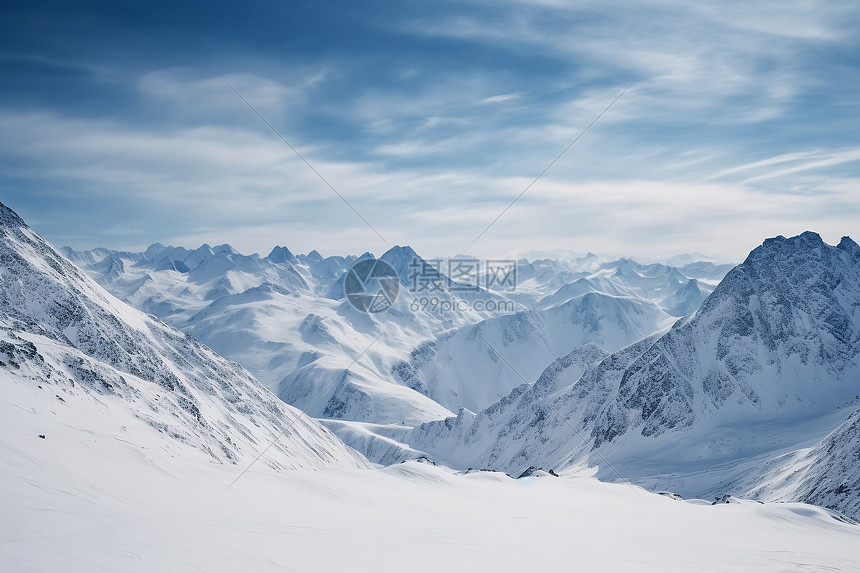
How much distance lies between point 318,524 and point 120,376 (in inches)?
3110

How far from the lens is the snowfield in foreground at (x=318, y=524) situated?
65.6 feet

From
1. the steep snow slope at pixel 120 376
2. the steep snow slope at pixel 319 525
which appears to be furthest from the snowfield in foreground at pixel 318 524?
the steep snow slope at pixel 120 376

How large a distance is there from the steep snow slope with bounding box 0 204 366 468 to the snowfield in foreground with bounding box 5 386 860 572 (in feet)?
39.0

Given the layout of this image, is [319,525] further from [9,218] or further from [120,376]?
[9,218]

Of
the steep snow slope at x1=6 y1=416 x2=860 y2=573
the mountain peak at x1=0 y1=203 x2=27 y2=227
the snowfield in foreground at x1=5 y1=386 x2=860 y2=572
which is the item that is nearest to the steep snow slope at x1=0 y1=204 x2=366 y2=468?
the mountain peak at x1=0 y1=203 x2=27 y2=227

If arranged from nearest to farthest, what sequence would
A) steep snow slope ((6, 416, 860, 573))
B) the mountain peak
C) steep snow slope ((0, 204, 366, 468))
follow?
steep snow slope ((6, 416, 860, 573))
steep snow slope ((0, 204, 366, 468))
the mountain peak

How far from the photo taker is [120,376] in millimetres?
92812

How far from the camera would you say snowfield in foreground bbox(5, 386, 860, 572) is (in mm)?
19984

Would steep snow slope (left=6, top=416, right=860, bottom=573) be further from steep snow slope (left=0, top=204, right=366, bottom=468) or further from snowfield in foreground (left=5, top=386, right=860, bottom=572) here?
steep snow slope (left=0, top=204, right=366, bottom=468)

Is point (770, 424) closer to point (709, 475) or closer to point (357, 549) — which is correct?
point (709, 475)

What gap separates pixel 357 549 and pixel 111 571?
10.7 m

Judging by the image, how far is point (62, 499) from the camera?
25000mm

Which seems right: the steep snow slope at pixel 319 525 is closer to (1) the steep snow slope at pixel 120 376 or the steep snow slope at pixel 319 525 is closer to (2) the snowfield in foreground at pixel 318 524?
(2) the snowfield in foreground at pixel 318 524

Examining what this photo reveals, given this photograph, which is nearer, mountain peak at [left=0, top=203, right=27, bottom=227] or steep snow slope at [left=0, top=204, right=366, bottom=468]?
steep snow slope at [left=0, top=204, right=366, bottom=468]
